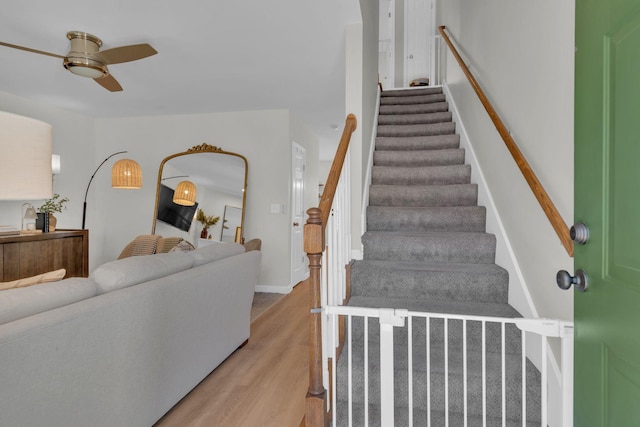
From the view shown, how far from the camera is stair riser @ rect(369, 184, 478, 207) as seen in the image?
274cm

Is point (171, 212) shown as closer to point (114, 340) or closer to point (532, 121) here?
point (114, 340)

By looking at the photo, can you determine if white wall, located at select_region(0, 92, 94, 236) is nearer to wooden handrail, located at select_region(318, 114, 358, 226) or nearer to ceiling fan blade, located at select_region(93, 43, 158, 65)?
ceiling fan blade, located at select_region(93, 43, 158, 65)

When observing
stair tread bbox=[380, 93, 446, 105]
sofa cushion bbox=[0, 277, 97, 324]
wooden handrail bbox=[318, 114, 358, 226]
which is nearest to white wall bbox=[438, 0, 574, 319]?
wooden handrail bbox=[318, 114, 358, 226]

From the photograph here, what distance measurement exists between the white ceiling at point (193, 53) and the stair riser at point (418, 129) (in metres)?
0.74

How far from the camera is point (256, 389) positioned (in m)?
2.19

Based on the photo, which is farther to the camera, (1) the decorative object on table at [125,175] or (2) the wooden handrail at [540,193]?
(1) the decorative object on table at [125,175]

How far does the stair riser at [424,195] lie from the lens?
2.74 meters

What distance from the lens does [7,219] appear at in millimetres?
3916

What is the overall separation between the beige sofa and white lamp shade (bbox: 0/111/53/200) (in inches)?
23.3

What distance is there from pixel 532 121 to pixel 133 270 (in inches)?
84.4

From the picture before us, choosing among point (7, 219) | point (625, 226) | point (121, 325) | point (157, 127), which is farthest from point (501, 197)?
point (7, 219)

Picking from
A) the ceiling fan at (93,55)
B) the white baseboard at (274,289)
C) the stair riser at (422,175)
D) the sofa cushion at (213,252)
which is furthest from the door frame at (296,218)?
the ceiling fan at (93,55)

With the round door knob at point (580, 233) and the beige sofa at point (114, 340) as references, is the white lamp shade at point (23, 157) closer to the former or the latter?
the beige sofa at point (114, 340)

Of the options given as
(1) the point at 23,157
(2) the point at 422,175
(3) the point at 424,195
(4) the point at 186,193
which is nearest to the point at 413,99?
(2) the point at 422,175
